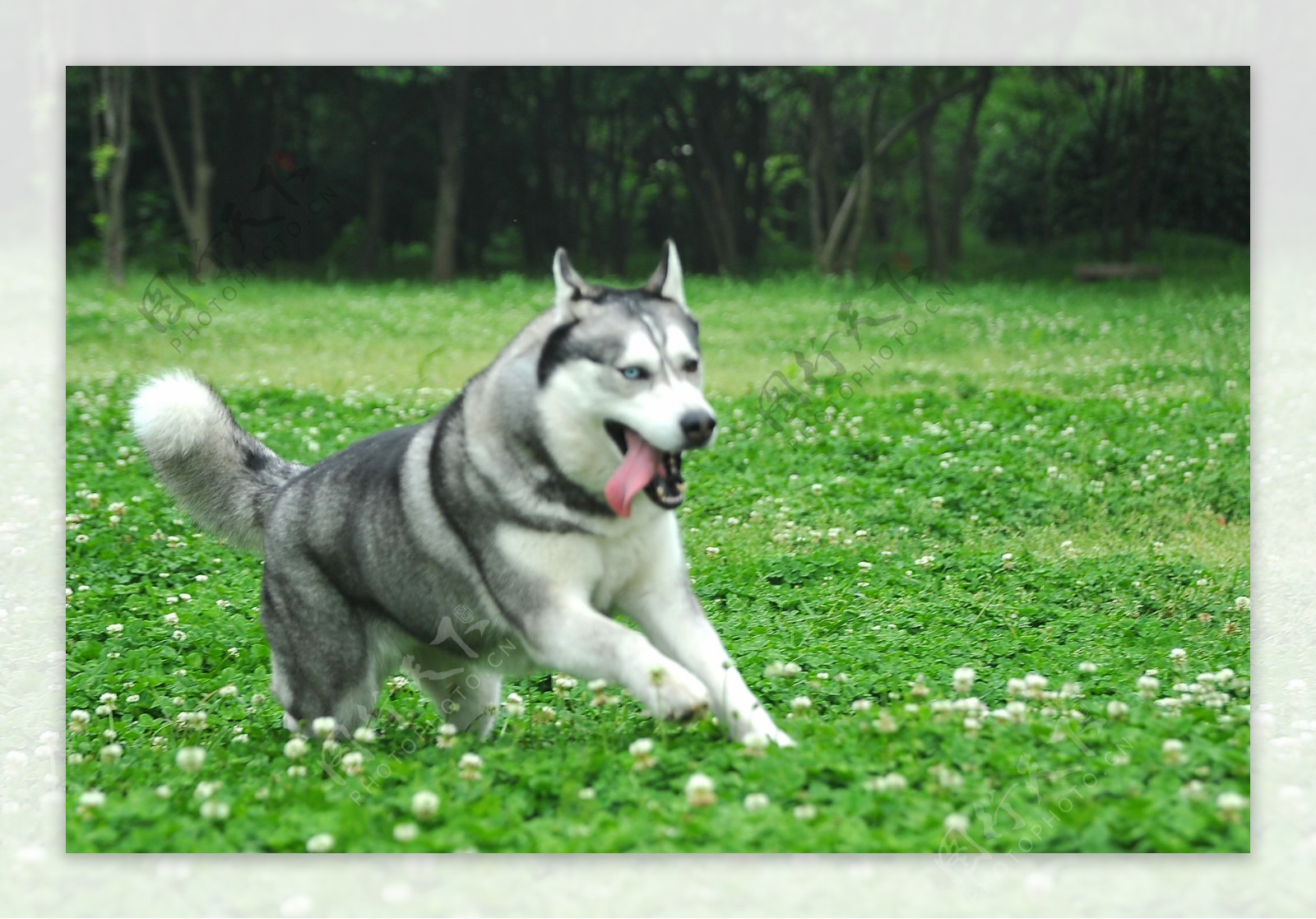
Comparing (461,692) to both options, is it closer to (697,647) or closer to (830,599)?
(697,647)

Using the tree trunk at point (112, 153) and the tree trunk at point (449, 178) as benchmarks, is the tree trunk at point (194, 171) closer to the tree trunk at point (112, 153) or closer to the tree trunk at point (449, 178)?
the tree trunk at point (112, 153)

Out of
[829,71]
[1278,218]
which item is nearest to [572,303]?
[1278,218]

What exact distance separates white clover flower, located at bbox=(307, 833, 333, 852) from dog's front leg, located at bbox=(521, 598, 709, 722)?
0.75 metres

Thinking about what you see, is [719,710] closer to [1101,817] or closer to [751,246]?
[1101,817]

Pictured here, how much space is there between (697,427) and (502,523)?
78 centimetres

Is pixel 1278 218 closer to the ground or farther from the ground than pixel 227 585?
farther from the ground

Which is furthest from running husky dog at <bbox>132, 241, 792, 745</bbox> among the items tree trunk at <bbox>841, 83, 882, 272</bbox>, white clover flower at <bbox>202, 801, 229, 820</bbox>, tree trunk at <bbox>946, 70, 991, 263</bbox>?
tree trunk at <bbox>946, 70, 991, 263</bbox>

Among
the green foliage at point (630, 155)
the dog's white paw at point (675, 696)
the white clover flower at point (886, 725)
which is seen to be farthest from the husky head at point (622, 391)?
the green foliage at point (630, 155)

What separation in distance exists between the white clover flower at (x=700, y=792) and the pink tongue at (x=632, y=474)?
30.2 inches

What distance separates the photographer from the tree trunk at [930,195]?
17.4 meters

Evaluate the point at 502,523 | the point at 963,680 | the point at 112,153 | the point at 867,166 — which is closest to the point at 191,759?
the point at 502,523

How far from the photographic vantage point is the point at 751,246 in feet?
60.9

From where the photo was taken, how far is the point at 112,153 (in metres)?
11.8

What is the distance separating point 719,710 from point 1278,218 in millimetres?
4033
